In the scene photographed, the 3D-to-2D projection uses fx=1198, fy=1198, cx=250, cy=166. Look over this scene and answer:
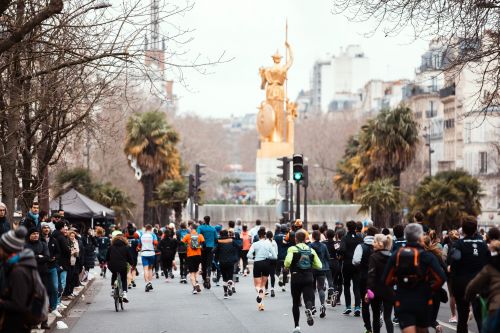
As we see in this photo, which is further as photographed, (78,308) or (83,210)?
(83,210)

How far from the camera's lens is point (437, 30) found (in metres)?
19.6

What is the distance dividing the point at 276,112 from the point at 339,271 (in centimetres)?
4569

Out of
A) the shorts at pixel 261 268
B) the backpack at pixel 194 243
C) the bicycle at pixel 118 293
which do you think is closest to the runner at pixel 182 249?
the backpack at pixel 194 243

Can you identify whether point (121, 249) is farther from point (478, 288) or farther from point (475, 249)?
point (478, 288)

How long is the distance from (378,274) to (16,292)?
21.1 feet

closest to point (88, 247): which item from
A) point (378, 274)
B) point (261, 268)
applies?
point (261, 268)

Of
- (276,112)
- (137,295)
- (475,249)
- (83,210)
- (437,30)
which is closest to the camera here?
(475,249)

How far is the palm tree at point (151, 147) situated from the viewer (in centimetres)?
6341

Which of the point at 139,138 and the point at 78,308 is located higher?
the point at 139,138

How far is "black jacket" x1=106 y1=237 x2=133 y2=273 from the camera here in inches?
909

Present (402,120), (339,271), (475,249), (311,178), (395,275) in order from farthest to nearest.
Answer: (311,178) → (402,120) → (339,271) → (475,249) → (395,275)

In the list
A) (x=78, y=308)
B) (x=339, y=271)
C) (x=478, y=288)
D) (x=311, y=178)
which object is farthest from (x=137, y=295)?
(x=311, y=178)

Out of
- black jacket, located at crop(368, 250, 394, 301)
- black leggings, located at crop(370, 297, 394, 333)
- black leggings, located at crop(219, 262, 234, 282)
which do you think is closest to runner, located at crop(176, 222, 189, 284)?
black leggings, located at crop(219, 262, 234, 282)

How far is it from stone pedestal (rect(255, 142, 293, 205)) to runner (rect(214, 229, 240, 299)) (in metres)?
40.3
